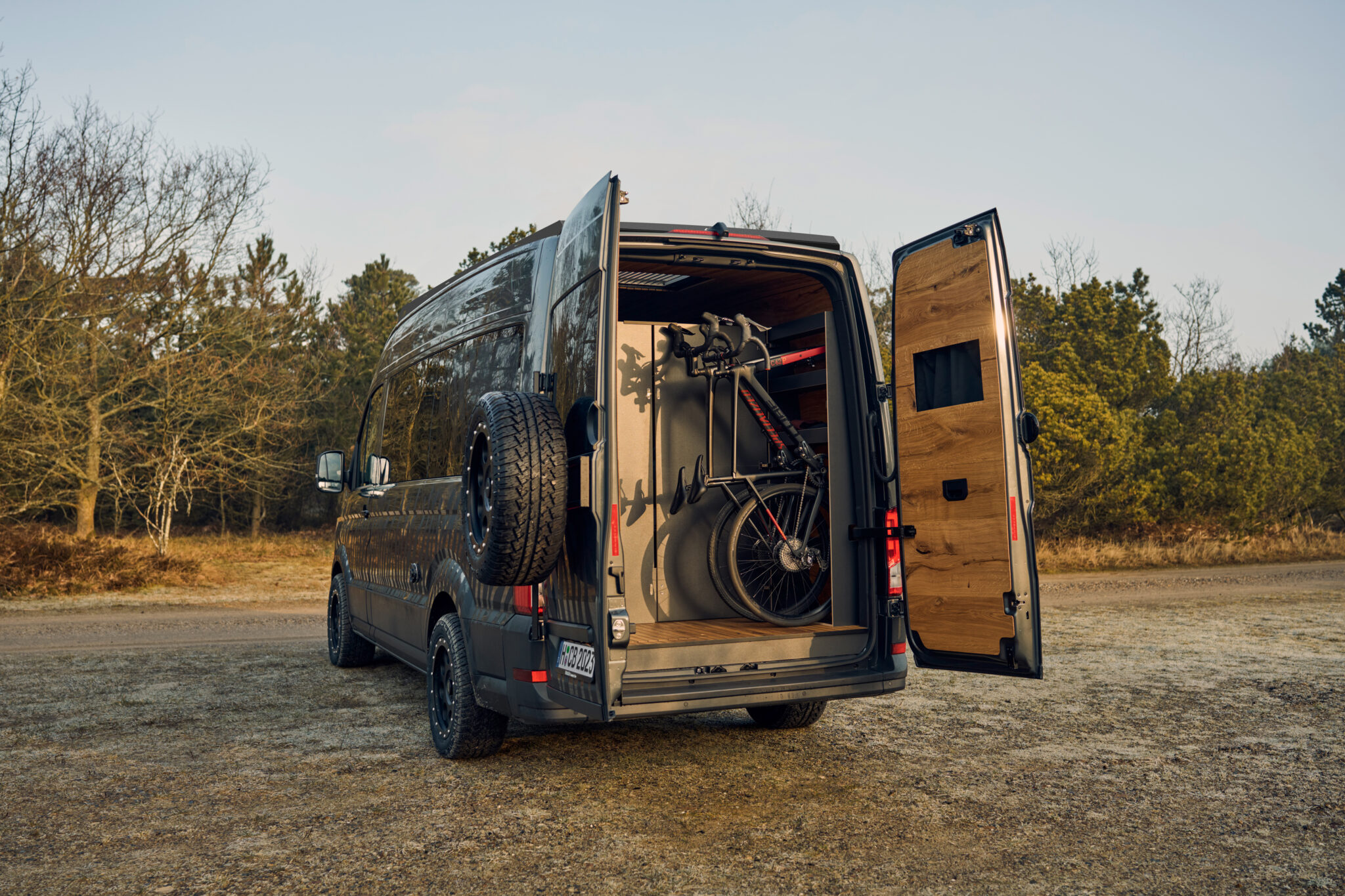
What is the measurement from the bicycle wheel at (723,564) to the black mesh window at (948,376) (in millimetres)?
1162

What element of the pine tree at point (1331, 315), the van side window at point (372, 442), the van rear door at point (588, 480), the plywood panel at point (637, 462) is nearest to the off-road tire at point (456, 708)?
the van rear door at point (588, 480)

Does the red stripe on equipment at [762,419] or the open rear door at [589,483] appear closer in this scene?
the open rear door at [589,483]

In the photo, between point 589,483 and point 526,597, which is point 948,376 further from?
point 526,597

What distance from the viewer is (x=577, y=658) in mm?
4156

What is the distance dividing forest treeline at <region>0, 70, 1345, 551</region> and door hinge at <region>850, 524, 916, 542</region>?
52.0 feet

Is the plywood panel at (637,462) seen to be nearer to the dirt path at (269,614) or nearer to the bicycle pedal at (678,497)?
the bicycle pedal at (678,497)

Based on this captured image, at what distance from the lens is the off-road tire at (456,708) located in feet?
16.2

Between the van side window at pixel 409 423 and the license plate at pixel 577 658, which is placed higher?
the van side window at pixel 409 423

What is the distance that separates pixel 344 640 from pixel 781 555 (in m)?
4.39

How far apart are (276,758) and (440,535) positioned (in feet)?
4.71

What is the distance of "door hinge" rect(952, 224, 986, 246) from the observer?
15.5 feet

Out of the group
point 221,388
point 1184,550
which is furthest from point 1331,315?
point 221,388

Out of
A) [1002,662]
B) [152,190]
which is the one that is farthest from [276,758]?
[152,190]

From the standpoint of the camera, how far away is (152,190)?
18.6 metres
